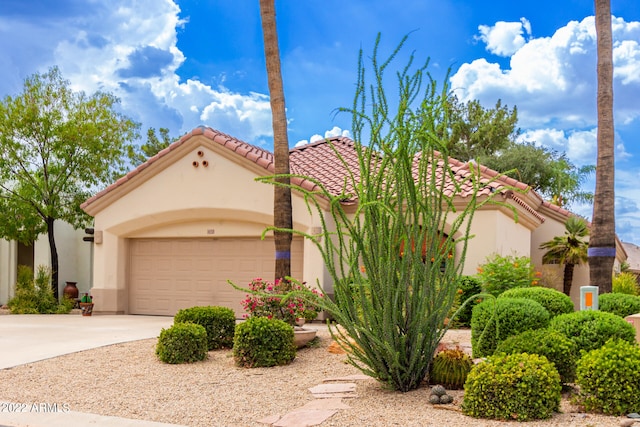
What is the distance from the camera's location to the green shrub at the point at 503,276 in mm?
15695

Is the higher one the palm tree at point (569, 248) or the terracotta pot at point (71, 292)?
the palm tree at point (569, 248)

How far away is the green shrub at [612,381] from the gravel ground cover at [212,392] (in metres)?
0.18

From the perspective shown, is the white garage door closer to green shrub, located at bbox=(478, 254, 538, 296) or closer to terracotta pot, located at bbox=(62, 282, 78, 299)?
terracotta pot, located at bbox=(62, 282, 78, 299)

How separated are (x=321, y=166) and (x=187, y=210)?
447cm

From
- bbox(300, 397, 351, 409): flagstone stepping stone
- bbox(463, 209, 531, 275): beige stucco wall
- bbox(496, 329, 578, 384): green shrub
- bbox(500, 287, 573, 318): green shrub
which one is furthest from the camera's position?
bbox(463, 209, 531, 275): beige stucco wall

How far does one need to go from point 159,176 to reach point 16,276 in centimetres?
1024

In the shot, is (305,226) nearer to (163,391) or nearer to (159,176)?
(159,176)

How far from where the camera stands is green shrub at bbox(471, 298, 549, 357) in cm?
904

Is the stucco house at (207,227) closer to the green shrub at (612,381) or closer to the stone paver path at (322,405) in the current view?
the stone paver path at (322,405)

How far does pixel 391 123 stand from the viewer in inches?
308

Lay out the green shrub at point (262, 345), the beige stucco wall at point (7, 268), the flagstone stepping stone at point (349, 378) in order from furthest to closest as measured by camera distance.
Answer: the beige stucco wall at point (7, 268) < the green shrub at point (262, 345) < the flagstone stepping stone at point (349, 378)

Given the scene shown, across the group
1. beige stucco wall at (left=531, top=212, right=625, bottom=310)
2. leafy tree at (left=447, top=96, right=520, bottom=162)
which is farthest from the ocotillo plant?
leafy tree at (left=447, top=96, right=520, bottom=162)

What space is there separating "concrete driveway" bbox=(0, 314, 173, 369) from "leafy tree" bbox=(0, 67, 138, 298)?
416 centimetres

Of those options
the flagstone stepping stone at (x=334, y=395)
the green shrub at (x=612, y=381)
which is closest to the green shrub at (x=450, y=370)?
the flagstone stepping stone at (x=334, y=395)
